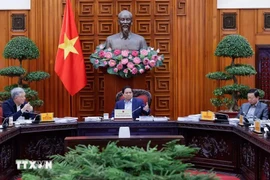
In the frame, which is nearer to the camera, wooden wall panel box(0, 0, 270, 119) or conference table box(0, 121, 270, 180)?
conference table box(0, 121, 270, 180)

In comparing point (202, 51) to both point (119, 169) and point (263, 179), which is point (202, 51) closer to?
point (263, 179)

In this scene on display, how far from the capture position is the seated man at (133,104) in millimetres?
5441

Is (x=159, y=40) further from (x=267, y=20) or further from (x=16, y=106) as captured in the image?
(x=16, y=106)

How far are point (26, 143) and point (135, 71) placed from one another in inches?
79.0

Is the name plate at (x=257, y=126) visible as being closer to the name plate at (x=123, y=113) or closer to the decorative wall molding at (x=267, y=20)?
the name plate at (x=123, y=113)

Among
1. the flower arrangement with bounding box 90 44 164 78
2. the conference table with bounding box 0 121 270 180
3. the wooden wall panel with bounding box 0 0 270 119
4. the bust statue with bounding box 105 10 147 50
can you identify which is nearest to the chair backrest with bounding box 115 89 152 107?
the flower arrangement with bounding box 90 44 164 78

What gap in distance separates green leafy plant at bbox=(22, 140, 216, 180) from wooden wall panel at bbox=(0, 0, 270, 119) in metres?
6.02

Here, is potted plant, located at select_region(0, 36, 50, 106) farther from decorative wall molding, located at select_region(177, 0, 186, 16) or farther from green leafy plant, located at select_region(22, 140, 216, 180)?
green leafy plant, located at select_region(22, 140, 216, 180)

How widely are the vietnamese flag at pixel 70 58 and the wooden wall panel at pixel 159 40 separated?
0.49 m

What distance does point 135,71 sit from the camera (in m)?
6.39

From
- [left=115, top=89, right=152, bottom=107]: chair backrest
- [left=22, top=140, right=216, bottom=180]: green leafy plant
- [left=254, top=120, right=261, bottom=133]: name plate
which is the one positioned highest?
[left=115, top=89, right=152, bottom=107]: chair backrest

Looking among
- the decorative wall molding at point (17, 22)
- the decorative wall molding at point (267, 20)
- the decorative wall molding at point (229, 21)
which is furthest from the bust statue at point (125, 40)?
the decorative wall molding at point (267, 20)

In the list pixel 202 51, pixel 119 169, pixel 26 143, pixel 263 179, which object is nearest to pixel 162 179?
pixel 119 169

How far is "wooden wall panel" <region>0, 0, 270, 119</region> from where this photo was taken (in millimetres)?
7414
